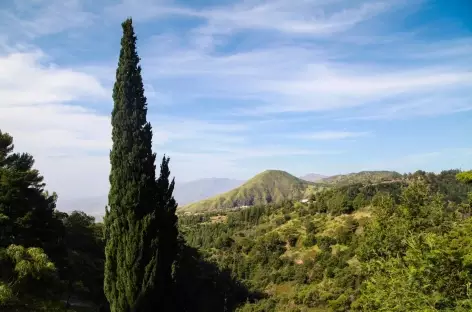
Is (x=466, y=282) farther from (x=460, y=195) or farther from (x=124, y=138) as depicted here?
(x=460, y=195)

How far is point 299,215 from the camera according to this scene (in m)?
76.5

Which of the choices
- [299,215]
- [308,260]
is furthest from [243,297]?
[299,215]

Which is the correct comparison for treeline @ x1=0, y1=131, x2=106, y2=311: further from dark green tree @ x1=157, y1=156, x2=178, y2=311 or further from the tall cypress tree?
dark green tree @ x1=157, y1=156, x2=178, y2=311

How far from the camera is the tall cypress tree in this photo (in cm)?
1619

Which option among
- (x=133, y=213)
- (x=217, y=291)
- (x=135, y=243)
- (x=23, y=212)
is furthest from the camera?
(x=217, y=291)

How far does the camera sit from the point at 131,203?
16.7m

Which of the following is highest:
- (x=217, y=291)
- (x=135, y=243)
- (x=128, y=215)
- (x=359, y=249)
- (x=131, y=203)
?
(x=131, y=203)

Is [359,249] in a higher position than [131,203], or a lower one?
lower

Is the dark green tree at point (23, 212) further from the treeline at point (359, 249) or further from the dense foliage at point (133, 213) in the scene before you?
the treeline at point (359, 249)

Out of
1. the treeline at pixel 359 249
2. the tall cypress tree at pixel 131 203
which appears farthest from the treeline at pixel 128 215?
the treeline at pixel 359 249

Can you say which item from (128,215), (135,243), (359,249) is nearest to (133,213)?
(128,215)

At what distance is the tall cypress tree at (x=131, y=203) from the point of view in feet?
53.1

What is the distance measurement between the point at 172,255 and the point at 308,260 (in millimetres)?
42274

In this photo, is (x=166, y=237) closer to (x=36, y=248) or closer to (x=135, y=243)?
(x=135, y=243)
